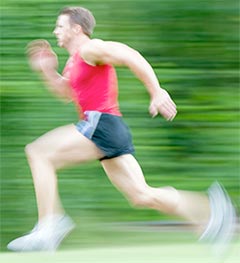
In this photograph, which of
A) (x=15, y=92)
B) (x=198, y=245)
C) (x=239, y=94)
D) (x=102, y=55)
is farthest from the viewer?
(x=239, y=94)

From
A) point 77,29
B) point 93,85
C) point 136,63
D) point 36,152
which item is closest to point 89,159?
point 36,152

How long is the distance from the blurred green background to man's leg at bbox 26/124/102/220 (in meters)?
1.69

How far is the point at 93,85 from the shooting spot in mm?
6516

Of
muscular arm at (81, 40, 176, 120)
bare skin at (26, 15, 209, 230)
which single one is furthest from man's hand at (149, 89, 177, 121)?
bare skin at (26, 15, 209, 230)

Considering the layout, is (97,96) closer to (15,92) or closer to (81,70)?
(81,70)

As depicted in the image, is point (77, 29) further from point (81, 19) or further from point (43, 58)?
point (43, 58)

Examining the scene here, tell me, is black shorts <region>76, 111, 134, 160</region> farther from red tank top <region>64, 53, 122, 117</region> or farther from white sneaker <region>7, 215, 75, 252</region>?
white sneaker <region>7, 215, 75, 252</region>

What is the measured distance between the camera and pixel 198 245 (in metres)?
7.06

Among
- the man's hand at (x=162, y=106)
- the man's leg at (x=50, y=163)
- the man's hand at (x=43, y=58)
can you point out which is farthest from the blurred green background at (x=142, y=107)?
the man's hand at (x=162, y=106)

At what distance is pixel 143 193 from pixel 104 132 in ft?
1.40

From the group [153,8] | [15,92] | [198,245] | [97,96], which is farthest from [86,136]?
[153,8]

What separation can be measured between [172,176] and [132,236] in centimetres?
55

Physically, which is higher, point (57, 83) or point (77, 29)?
point (77, 29)

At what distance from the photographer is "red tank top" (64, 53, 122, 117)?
6496 mm
